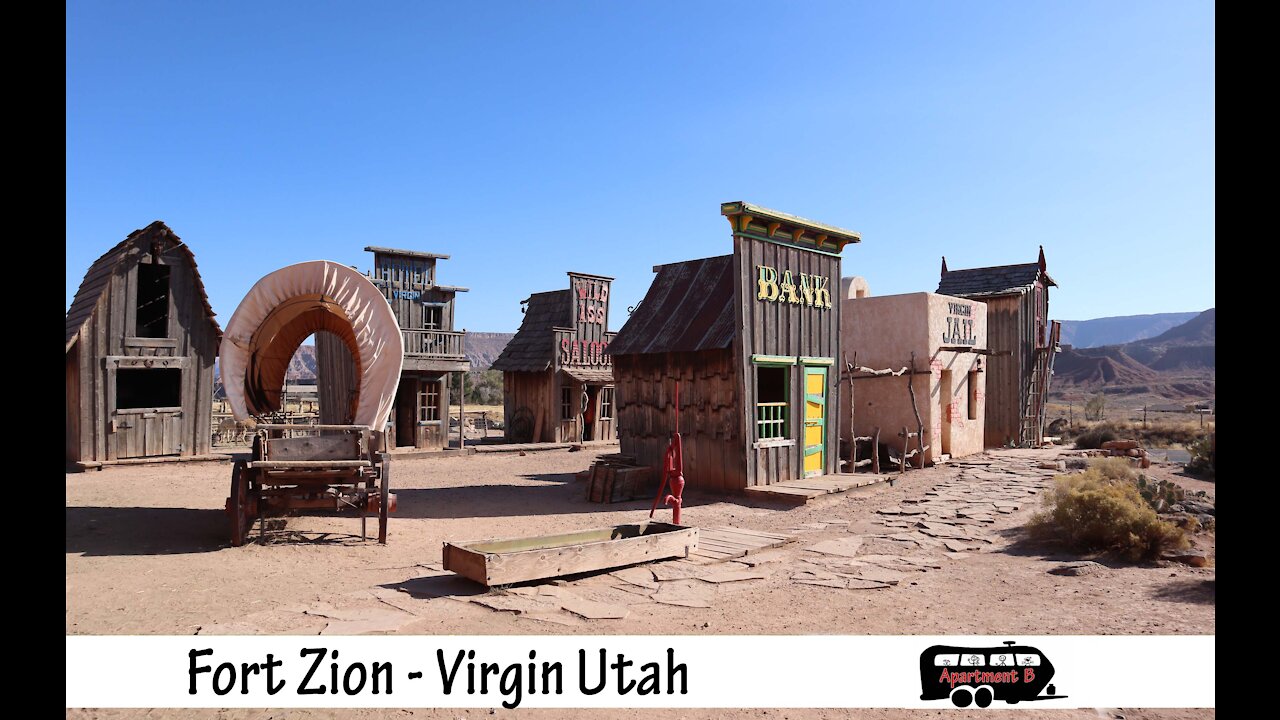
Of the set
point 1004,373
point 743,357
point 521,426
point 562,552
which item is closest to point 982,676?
point 562,552

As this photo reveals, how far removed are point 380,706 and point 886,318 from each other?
16.3 m

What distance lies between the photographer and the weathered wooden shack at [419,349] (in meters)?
20.9

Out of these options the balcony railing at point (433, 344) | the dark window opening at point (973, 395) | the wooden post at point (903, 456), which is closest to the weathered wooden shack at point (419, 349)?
the balcony railing at point (433, 344)

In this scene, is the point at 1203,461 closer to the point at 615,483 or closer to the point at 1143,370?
the point at 615,483

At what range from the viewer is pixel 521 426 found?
25.9 metres

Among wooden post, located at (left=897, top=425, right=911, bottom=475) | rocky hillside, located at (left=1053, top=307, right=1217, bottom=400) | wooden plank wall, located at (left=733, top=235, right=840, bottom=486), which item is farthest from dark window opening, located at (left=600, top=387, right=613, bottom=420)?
rocky hillside, located at (left=1053, top=307, right=1217, bottom=400)

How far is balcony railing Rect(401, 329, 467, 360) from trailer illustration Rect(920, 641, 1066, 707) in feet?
60.0

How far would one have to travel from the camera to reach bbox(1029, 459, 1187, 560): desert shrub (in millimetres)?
8164

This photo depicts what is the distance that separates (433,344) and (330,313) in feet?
38.6

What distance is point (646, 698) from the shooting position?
14.8 feet

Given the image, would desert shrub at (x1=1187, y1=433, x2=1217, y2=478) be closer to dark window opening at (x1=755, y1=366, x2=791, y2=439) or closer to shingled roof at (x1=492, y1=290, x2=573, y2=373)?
dark window opening at (x1=755, y1=366, x2=791, y2=439)

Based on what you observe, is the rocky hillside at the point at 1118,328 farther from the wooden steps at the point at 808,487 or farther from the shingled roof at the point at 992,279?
the wooden steps at the point at 808,487

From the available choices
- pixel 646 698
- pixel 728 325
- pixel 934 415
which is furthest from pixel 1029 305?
pixel 646 698
